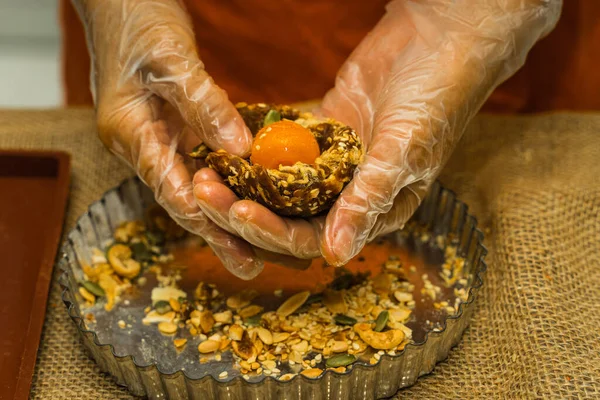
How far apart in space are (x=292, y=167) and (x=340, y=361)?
31cm

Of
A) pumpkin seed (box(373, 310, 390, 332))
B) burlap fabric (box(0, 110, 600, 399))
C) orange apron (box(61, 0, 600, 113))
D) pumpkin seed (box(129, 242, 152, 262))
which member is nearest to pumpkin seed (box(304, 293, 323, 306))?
pumpkin seed (box(373, 310, 390, 332))

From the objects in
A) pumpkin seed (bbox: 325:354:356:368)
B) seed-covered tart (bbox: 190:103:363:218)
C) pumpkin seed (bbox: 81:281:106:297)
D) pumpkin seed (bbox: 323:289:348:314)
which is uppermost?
seed-covered tart (bbox: 190:103:363:218)

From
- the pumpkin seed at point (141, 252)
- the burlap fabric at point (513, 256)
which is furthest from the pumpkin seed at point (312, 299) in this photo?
the pumpkin seed at point (141, 252)

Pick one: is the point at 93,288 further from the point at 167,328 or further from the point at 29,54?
the point at 29,54

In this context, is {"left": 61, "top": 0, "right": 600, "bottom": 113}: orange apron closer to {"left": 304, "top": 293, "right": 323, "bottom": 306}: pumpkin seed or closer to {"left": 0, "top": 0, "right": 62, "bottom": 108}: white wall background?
{"left": 304, "top": 293, "right": 323, "bottom": 306}: pumpkin seed

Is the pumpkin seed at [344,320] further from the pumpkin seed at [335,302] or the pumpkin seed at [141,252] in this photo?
the pumpkin seed at [141,252]

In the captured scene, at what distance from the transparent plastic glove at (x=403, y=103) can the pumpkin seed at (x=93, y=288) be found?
30cm

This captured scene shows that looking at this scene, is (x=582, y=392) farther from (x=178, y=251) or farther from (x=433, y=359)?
(x=178, y=251)

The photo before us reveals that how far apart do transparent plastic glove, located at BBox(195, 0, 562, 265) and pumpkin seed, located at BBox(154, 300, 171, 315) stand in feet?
0.74

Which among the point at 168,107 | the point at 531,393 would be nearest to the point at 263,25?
the point at 168,107

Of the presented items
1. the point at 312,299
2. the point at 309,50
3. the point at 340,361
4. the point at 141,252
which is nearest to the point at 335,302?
the point at 312,299

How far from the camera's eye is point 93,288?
1223 millimetres

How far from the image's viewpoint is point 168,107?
4.07 feet

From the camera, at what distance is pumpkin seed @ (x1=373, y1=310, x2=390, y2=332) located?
1118 mm
